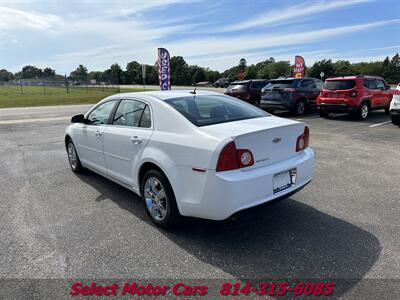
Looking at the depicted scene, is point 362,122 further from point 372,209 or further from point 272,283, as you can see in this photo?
point 272,283

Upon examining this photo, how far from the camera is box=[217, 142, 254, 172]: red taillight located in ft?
9.24

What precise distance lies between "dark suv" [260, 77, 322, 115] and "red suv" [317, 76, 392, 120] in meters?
1.19

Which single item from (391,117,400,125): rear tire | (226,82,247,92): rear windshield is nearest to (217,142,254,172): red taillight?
(391,117,400,125): rear tire

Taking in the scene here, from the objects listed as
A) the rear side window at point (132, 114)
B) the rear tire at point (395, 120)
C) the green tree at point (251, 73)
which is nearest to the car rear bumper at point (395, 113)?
the rear tire at point (395, 120)

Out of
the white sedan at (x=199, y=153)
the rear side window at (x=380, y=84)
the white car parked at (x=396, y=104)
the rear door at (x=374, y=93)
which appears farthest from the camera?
the rear side window at (x=380, y=84)

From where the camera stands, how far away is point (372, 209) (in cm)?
393

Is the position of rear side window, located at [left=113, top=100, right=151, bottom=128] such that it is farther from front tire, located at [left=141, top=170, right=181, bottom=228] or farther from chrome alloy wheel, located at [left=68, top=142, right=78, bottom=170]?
chrome alloy wheel, located at [left=68, top=142, right=78, bottom=170]

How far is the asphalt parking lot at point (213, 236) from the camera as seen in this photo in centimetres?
277

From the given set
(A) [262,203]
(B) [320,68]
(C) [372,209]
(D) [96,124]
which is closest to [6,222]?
(D) [96,124]

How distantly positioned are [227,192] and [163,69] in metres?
19.0

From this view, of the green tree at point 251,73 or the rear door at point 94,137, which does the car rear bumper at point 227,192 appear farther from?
the green tree at point 251,73

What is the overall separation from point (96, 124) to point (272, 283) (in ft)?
11.2

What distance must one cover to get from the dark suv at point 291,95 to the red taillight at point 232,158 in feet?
35.6

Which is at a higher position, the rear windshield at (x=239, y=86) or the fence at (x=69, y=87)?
the fence at (x=69, y=87)
